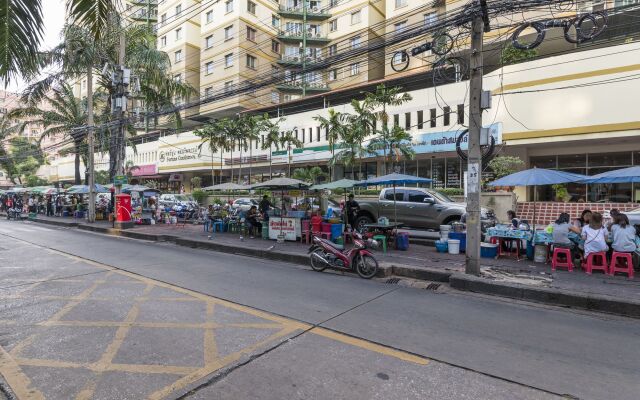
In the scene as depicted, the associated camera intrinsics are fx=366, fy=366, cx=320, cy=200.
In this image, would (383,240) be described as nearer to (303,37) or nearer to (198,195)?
(198,195)

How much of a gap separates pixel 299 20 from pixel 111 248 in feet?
120

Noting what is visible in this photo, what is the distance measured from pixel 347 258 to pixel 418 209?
6.77 m

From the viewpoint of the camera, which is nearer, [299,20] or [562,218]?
[562,218]

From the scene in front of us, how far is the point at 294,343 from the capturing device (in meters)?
4.29

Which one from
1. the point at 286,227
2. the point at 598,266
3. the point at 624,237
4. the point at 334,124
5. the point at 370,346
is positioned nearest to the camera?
the point at 370,346

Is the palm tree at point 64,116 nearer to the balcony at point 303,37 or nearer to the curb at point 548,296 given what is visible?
the balcony at point 303,37

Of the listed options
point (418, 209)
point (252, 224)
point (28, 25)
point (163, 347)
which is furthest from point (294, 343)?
point (252, 224)

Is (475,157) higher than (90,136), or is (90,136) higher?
(90,136)

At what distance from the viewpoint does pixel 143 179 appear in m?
50.6

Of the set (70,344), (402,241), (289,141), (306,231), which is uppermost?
(289,141)

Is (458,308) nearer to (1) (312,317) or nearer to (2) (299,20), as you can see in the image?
(1) (312,317)

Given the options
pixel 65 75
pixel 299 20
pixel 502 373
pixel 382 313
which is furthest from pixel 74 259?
pixel 299 20

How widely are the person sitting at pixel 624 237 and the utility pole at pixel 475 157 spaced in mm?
3133

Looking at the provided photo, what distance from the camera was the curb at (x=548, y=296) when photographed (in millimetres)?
5941
